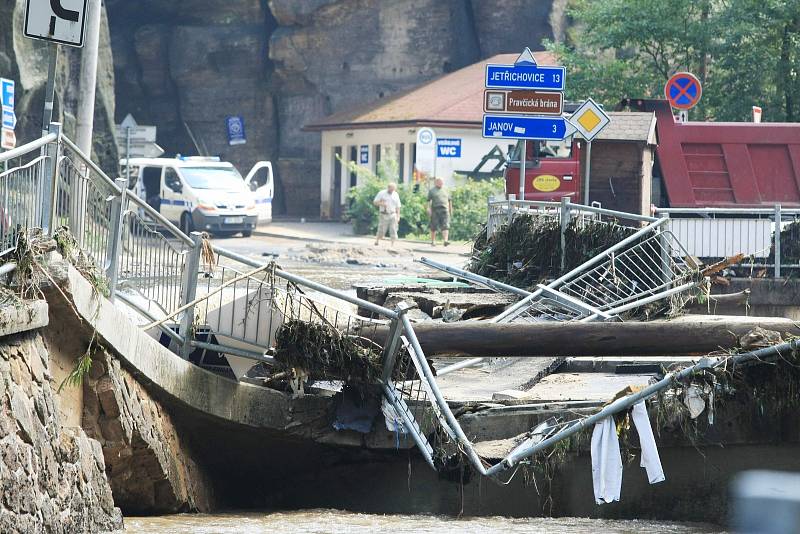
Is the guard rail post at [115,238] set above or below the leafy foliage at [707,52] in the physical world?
below

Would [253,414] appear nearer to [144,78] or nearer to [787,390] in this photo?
[787,390]

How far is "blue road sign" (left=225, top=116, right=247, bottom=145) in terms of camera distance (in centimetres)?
5069

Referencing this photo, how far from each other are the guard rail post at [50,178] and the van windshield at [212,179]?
95.5 feet

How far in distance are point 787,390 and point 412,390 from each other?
262cm

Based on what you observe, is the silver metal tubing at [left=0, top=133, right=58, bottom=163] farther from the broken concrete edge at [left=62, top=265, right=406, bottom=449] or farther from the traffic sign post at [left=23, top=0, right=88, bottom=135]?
the traffic sign post at [left=23, top=0, right=88, bottom=135]

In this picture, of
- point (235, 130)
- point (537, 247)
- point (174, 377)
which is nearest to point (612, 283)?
point (537, 247)

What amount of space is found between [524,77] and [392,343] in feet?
31.0

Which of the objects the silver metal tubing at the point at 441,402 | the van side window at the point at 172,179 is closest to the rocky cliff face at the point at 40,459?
the silver metal tubing at the point at 441,402

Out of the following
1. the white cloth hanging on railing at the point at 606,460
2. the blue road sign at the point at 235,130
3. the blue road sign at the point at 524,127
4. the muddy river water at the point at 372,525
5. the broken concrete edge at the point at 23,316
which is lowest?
the muddy river water at the point at 372,525

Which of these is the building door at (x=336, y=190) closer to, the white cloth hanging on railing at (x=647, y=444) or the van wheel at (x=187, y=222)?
the van wheel at (x=187, y=222)

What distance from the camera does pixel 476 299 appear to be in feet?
47.2

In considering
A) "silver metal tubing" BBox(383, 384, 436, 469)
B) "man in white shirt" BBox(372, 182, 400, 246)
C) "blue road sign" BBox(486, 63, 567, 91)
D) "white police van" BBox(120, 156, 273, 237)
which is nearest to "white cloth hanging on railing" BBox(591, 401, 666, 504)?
"silver metal tubing" BBox(383, 384, 436, 469)

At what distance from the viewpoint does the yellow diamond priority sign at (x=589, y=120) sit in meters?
20.3

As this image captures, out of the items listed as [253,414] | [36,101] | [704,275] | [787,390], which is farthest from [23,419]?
[36,101]
